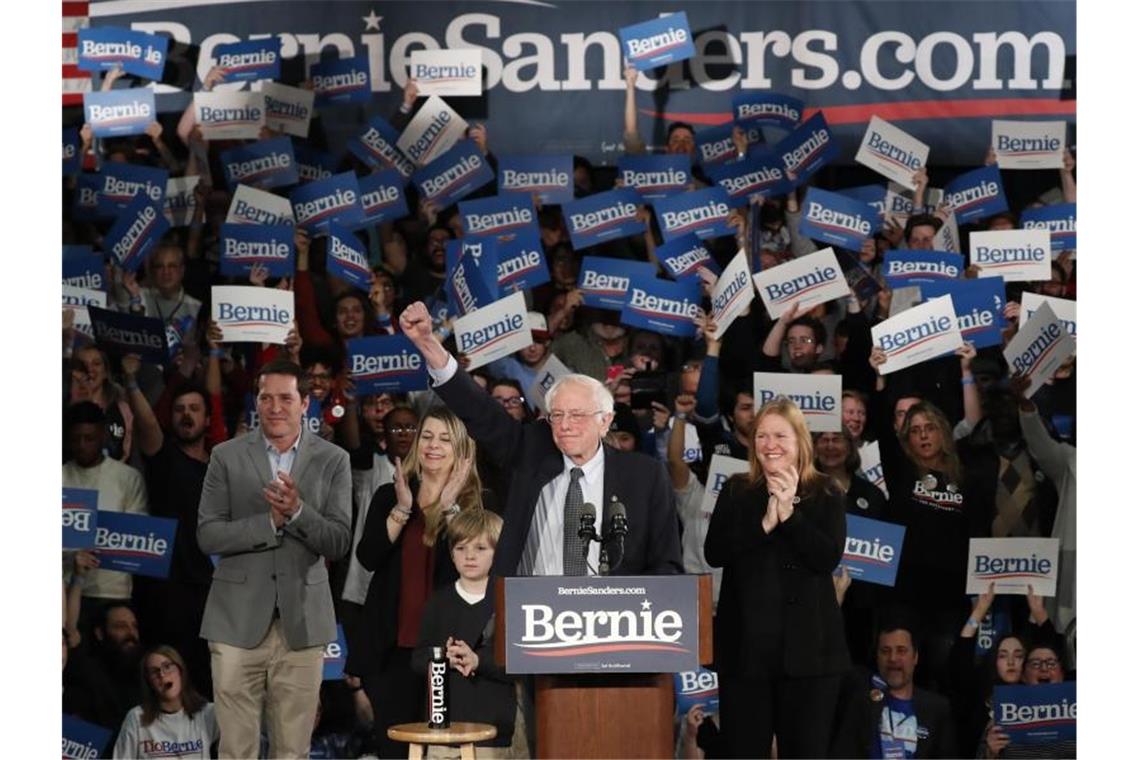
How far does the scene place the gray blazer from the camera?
6.21m

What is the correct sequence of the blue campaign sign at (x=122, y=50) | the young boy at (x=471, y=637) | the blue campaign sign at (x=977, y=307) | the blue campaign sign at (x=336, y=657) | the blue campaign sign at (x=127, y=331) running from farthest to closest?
1. the blue campaign sign at (x=122, y=50)
2. the blue campaign sign at (x=977, y=307)
3. the blue campaign sign at (x=127, y=331)
4. the blue campaign sign at (x=336, y=657)
5. the young boy at (x=471, y=637)

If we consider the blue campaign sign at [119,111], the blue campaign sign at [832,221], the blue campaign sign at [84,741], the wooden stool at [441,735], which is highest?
the blue campaign sign at [119,111]

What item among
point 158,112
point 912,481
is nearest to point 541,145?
point 158,112

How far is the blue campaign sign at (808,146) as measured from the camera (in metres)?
7.28

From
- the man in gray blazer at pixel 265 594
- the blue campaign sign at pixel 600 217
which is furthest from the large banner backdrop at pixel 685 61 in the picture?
the man in gray blazer at pixel 265 594

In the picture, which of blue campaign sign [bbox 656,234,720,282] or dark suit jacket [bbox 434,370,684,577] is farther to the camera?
blue campaign sign [bbox 656,234,720,282]

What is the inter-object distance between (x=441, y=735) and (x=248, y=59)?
368cm

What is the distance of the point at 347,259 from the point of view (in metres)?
7.14

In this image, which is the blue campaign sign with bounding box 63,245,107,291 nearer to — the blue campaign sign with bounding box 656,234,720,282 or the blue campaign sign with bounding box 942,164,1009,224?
the blue campaign sign with bounding box 656,234,720,282

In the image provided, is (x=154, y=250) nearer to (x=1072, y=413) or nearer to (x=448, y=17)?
(x=448, y=17)

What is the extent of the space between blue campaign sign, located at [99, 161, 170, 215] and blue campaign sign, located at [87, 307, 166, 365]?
1.86ft

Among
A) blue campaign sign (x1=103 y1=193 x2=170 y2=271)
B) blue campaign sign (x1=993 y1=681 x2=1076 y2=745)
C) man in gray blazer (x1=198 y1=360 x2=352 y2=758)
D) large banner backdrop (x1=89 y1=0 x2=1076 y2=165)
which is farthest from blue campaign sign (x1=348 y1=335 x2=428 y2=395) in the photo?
blue campaign sign (x1=993 y1=681 x2=1076 y2=745)

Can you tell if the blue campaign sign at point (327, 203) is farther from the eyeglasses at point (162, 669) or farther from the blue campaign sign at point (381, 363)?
the eyeglasses at point (162, 669)

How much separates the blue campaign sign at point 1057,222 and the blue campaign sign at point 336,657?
328cm
